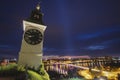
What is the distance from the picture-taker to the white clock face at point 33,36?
776 inches

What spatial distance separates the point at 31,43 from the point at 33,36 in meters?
0.82

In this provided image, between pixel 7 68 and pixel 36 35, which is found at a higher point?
pixel 36 35

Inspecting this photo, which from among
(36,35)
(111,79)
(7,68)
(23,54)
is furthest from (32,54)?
(111,79)

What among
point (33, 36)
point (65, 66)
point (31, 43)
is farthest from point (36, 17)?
point (65, 66)

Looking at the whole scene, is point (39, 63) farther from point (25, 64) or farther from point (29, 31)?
point (29, 31)

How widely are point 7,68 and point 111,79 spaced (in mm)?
42440

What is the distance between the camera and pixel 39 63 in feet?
65.3

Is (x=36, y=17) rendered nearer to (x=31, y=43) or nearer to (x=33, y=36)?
(x=33, y=36)

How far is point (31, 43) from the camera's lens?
65.1 feet

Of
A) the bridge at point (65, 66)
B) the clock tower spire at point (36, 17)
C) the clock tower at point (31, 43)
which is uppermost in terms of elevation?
the clock tower spire at point (36, 17)

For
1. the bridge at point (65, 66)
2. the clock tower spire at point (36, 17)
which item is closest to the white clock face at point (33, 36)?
the clock tower spire at point (36, 17)

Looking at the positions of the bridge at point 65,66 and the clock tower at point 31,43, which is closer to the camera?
the clock tower at point 31,43

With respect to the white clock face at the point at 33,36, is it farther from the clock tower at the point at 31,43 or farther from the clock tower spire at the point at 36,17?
the clock tower spire at the point at 36,17

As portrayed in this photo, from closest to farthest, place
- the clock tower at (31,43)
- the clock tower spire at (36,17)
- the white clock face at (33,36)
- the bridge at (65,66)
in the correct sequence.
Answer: the clock tower at (31,43) → the white clock face at (33,36) → the clock tower spire at (36,17) → the bridge at (65,66)
